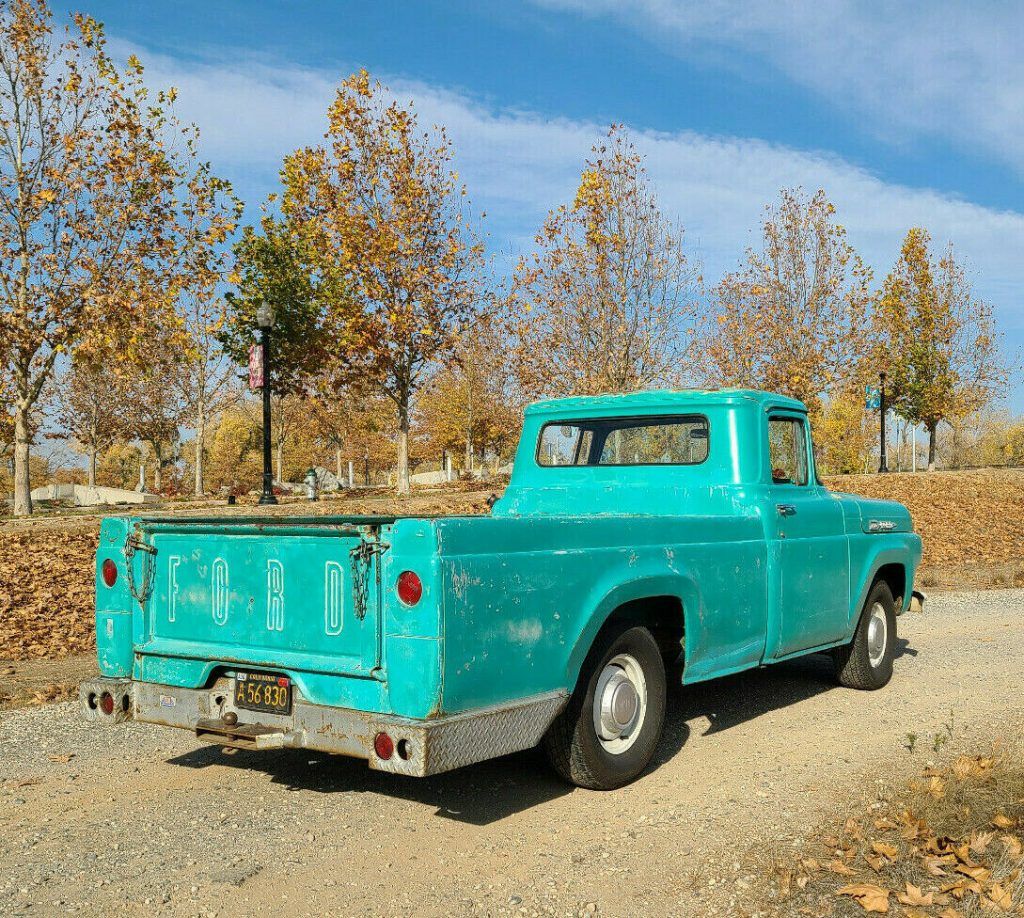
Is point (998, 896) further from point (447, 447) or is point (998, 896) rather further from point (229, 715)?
point (447, 447)

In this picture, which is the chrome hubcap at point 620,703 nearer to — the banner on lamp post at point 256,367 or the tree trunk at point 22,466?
the banner on lamp post at point 256,367

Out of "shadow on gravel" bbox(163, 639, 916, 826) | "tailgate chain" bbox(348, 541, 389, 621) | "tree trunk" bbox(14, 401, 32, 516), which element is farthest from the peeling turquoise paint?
"tree trunk" bbox(14, 401, 32, 516)

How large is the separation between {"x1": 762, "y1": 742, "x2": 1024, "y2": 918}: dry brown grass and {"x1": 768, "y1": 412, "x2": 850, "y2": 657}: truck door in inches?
52.7

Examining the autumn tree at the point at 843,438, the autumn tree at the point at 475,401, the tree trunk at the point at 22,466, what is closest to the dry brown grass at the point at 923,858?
the tree trunk at the point at 22,466

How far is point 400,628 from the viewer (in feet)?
12.6

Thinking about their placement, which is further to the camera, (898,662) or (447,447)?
(447,447)

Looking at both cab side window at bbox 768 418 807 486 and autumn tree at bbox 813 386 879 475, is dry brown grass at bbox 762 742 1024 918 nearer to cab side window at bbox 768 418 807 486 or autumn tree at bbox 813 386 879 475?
cab side window at bbox 768 418 807 486

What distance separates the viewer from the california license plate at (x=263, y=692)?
13.8ft

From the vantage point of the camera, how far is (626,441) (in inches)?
258

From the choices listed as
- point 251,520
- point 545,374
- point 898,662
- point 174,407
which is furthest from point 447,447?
point 251,520

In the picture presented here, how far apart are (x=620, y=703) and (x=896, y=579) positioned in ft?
12.4

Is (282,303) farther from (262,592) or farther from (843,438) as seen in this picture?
(843,438)

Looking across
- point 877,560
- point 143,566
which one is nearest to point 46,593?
point 143,566

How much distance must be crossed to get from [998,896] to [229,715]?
121 inches
